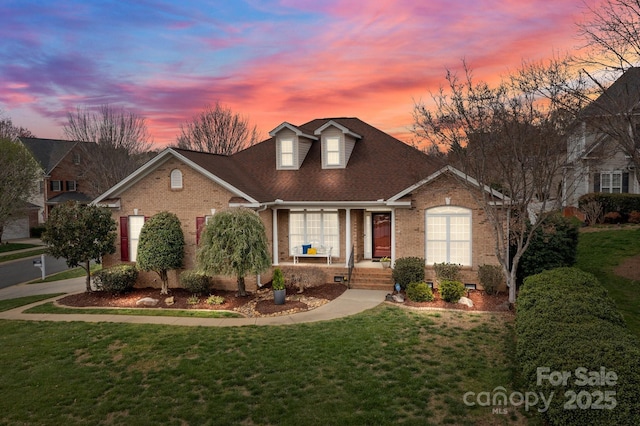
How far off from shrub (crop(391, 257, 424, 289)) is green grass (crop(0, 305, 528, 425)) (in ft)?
11.9

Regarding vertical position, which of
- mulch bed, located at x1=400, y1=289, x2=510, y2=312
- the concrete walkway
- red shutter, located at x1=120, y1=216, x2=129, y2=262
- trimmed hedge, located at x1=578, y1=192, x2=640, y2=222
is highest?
trimmed hedge, located at x1=578, y1=192, x2=640, y2=222

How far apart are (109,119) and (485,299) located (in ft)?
124

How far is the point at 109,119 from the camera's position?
42.0 meters

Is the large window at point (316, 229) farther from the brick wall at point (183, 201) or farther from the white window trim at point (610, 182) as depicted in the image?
the white window trim at point (610, 182)

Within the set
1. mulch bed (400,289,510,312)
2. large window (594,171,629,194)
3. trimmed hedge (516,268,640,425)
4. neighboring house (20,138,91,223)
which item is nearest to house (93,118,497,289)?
mulch bed (400,289,510,312)

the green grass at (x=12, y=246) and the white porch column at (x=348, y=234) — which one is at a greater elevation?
the white porch column at (x=348, y=234)

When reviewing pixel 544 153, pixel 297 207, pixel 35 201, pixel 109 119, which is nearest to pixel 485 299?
pixel 544 153

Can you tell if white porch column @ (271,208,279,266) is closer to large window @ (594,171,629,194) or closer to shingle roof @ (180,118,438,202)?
shingle roof @ (180,118,438,202)

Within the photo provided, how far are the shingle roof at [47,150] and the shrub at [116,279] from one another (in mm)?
38043

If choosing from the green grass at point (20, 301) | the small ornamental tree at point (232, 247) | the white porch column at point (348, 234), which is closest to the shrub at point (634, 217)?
the white porch column at point (348, 234)

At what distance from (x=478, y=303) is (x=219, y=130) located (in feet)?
119

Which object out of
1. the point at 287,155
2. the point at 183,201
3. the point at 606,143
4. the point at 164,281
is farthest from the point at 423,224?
the point at 606,143

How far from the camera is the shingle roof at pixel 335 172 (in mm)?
20625

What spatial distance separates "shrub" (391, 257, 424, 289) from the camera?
723 inches
